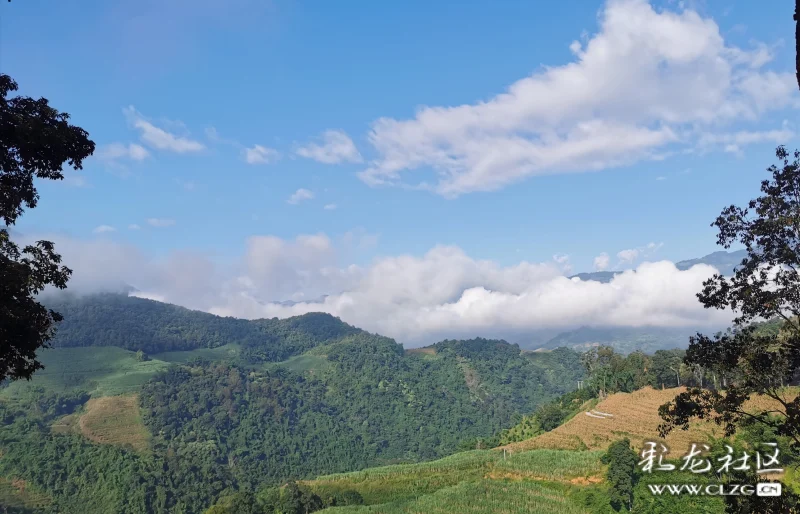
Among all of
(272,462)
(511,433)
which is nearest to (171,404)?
(272,462)

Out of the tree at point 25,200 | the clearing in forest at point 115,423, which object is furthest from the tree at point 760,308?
the clearing in forest at point 115,423

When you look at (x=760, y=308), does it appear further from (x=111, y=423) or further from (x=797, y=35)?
(x=111, y=423)

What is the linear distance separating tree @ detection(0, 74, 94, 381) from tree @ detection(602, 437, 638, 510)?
5157 cm

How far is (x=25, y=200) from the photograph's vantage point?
13.4 meters

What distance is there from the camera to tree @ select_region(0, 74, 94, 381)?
1182cm

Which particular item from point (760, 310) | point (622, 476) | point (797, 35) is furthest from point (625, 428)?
point (797, 35)

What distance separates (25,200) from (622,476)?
53.7 meters

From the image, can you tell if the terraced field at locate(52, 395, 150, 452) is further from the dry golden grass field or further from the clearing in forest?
the dry golden grass field

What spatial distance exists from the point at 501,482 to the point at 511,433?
55.4 m

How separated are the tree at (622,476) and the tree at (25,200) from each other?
169 ft

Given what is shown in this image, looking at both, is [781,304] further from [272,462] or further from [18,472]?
[272,462]

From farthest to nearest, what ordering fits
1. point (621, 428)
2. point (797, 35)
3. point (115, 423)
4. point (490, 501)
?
point (115, 423), point (621, 428), point (490, 501), point (797, 35)

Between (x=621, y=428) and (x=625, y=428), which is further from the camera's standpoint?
(x=621, y=428)

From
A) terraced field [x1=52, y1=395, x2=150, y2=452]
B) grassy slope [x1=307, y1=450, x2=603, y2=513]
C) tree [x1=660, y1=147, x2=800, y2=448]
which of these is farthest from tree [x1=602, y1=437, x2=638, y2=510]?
terraced field [x1=52, y1=395, x2=150, y2=452]
